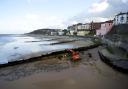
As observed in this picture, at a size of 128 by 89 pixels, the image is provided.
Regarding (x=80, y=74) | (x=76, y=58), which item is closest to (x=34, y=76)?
(x=80, y=74)

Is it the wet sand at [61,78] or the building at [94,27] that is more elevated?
the building at [94,27]

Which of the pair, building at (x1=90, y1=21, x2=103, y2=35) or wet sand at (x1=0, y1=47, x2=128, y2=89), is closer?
→ wet sand at (x1=0, y1=47, x2=128, y2=89)

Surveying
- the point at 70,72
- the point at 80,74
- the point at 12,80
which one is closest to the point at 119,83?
the point at 80,74

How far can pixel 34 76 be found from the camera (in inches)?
558

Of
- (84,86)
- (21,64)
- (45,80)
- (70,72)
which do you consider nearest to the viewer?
(84,86)

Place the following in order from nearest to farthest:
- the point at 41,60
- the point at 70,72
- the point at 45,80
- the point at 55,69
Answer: the point at 45,80, the point at 70,72, the point at 55,69, the point at 41,60

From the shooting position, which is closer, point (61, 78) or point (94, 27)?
point (61, 78)

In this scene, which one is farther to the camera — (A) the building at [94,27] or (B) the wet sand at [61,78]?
(A) the building at [94,27]

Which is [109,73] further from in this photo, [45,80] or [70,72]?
[45,80]

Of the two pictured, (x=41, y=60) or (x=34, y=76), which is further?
(x=41, y=60)

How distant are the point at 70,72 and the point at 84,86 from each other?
149 inches

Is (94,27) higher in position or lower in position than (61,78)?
higher

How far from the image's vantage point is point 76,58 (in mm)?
20766

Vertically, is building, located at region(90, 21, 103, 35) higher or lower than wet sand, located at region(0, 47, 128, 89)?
higher
